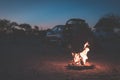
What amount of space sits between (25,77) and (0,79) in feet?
3.46

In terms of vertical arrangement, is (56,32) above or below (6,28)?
below

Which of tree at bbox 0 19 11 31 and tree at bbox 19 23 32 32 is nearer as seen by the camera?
tree at bbox 19 23 32 32

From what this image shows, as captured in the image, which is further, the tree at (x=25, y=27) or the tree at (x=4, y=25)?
the tree at (x=4, y=25)

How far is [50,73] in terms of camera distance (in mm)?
15555

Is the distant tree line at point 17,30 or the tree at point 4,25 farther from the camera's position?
the tree at point 4,25

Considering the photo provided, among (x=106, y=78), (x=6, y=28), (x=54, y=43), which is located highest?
(x=6, y=28)

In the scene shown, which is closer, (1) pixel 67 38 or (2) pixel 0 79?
(2) pixel 0 79

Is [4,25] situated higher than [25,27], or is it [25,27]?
[4,25]

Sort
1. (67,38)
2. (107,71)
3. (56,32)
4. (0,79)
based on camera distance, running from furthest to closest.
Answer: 1. (56,32)
2. (67,38)
3. (107,71)
4. (0,79)

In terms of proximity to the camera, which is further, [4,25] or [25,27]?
[4,25]

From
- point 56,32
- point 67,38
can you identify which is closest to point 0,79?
point 67,38

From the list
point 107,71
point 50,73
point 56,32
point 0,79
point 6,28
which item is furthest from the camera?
point 6,28

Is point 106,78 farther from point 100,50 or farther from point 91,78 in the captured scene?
point 100,50

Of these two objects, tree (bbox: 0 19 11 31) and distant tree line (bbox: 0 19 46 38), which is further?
tree (bbox: 0 19 11 31)
